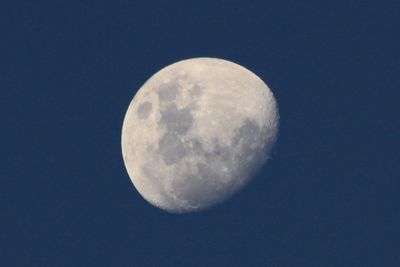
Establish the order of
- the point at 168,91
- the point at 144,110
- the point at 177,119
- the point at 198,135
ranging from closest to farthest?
the point at 198,135
the point at 177,119
the point at 168,91
the point at 144,110

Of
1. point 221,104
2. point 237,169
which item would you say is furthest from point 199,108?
point 237,169

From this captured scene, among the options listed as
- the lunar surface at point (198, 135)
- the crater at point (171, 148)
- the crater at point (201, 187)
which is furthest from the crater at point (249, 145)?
the crater at point (171, 148)

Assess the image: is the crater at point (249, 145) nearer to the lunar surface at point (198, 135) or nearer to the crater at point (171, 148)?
the lunar surface at point (198, 135)

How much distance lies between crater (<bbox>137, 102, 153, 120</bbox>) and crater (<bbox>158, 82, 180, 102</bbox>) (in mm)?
328

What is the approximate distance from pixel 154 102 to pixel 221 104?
162cm

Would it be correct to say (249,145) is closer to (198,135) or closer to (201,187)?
(198,135)

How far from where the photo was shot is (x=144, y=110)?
1541cm

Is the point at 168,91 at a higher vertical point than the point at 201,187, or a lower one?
higher

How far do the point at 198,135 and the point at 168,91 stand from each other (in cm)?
141

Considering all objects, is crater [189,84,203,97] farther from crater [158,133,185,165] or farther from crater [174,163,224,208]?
crater [174,163,224,208]

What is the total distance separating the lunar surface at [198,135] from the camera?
1459cm

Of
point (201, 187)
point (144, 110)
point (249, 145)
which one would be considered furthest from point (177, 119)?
point (249, 145)

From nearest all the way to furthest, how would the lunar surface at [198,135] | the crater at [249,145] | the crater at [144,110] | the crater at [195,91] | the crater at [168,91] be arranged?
the lunar surface at [198,135] < the crater at [249,145] < the crater at [195,91] < the crater at [168,91] < the crater at [144,110]

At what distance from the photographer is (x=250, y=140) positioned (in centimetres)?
1490
